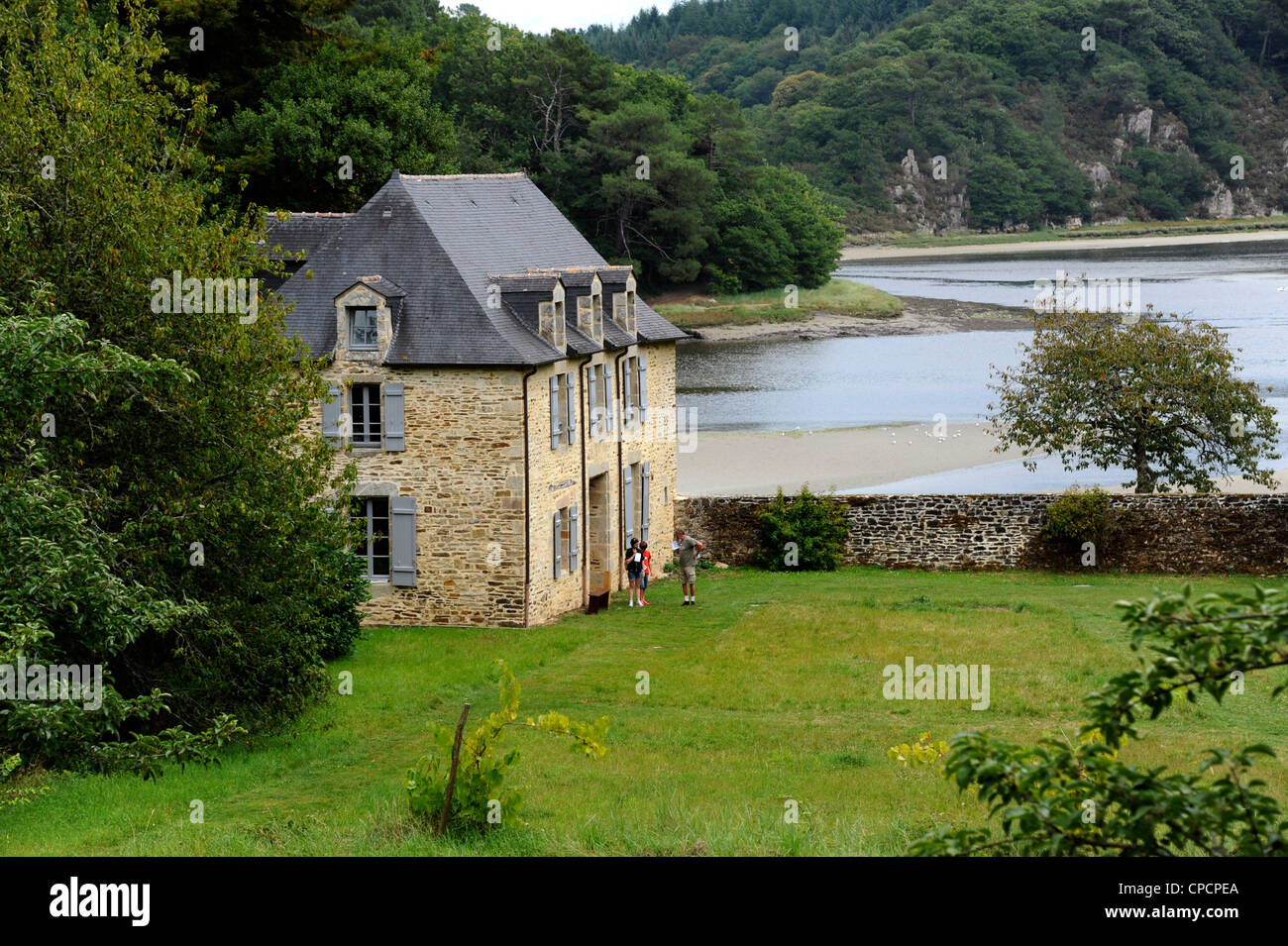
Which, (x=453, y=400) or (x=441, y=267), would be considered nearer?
(x=453, y=400)

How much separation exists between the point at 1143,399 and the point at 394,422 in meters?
19.6

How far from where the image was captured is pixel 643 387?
34531 mm

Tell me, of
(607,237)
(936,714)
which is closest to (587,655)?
(936,714)

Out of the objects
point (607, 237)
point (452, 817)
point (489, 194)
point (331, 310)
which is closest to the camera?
point (452, 817)

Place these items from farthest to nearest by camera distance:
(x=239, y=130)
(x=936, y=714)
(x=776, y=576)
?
(x=239, y=130) < (x=776, y=576) < (x=936, y=714)

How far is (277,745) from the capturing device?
1988cm

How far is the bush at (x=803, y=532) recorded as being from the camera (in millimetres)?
36156

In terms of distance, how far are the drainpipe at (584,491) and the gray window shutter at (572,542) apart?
0.38m

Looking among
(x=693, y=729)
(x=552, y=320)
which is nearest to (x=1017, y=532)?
(x=552, y=320)

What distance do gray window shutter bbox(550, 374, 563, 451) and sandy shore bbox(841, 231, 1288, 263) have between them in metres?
135

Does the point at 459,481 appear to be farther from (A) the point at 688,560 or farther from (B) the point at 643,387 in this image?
(B) the point at 643,387

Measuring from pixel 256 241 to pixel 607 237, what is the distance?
73463mm

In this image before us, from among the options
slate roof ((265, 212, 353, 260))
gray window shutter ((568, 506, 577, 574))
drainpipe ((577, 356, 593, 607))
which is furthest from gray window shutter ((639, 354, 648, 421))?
slate roof ((265, 212, 353, 260))

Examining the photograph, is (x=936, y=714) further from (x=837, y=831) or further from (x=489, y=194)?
(x=489, y=194)
